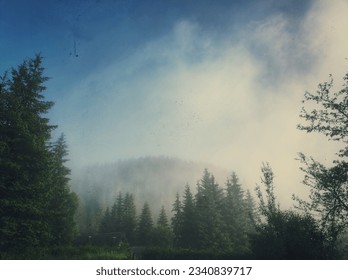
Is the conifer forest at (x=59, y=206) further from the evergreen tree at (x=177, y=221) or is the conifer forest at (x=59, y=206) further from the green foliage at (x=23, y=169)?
the evergreen tree at (x=177, y=221)

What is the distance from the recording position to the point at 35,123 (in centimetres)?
2270

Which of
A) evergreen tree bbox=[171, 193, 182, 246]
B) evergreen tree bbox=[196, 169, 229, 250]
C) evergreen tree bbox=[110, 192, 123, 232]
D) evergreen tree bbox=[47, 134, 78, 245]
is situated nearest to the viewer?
evergreen tree bbox=[47, 134, 78, 245]

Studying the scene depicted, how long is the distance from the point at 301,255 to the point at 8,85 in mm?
23426

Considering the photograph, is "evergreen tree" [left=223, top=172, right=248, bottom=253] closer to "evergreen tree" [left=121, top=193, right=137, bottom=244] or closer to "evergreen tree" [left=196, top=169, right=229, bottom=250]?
"evergreen tree" [left=196, top=169, right=229, bottom=250]

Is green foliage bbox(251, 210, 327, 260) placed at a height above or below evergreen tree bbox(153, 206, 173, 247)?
above

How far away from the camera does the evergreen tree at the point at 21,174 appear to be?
17.7 metres

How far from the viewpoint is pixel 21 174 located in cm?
1906

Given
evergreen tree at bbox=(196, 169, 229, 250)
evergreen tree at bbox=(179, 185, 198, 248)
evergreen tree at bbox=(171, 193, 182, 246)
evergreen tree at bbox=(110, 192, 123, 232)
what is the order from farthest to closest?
1. evergreen tree at bbox=(110, 192, 123, 232)
2. evergreen tree at bbox=(171, 193, 182, 246)
3. evergreen tree at bbox=(179, 185, 198, 248)
4. evergreen tree at bbox=(196, 169, 229, 250)

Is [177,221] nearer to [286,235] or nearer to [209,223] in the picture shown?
[209,223]

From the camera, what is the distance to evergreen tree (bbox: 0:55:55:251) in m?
17.7

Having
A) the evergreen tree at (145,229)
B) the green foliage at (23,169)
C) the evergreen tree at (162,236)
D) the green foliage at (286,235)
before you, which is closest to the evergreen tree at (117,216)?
the evergreen tree at (145,229)

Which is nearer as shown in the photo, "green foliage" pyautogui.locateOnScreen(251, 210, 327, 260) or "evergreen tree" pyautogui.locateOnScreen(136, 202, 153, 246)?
"green foliage" pyautogui.locateOnScreen(251, 210, 327, 260)

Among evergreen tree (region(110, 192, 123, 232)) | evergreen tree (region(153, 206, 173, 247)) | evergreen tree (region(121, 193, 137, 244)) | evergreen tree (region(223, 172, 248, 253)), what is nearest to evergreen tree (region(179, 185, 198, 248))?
evergreen tree (region(223, 172, 248, 253))

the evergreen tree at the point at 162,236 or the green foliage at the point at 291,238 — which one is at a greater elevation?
the green foliage at the point at 291,238
